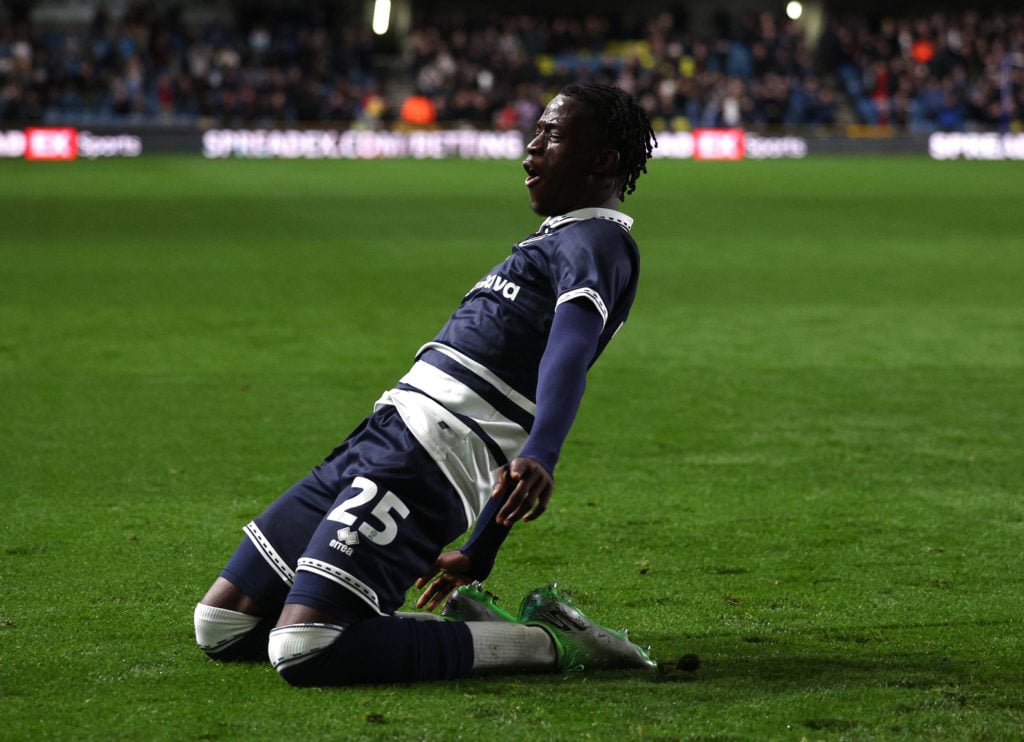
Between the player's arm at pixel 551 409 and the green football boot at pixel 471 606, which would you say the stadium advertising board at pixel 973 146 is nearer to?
the green football boot at pixel 471 606

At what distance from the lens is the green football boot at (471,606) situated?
404 centimetres

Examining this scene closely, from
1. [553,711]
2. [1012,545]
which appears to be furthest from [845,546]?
[553,711]

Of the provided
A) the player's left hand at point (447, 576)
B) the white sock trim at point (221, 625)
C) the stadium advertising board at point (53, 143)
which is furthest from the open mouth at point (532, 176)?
the stadium advertising board at point (53, 143)

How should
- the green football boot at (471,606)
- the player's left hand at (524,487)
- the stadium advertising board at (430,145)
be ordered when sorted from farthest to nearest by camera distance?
1. the stadium advertising board at (430,145)
2. the green football boot at (471,606)
3. the player's left hand at (524,487)

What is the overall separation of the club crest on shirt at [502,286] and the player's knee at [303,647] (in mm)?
991

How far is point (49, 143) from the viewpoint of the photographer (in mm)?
31688

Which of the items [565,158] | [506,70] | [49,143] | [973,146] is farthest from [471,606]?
[506,70]

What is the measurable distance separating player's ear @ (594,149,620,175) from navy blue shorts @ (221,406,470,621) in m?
0.87

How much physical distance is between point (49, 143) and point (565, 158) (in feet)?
99.0

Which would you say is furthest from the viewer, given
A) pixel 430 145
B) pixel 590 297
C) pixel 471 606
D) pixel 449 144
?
pixel 449 144

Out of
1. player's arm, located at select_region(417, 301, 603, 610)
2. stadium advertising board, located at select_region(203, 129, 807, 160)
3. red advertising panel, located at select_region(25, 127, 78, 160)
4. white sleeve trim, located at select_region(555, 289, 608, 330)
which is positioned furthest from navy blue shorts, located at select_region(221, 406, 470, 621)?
stadium advertising board, located at select_region(203, 129, 807, 160)

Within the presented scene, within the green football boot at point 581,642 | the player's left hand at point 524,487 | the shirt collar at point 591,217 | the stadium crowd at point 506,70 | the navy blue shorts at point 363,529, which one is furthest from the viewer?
the stadium crowd at point 506,70

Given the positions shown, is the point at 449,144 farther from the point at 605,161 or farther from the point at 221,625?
the point at 221,625

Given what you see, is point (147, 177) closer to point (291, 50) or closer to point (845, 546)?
point (291, 50)
